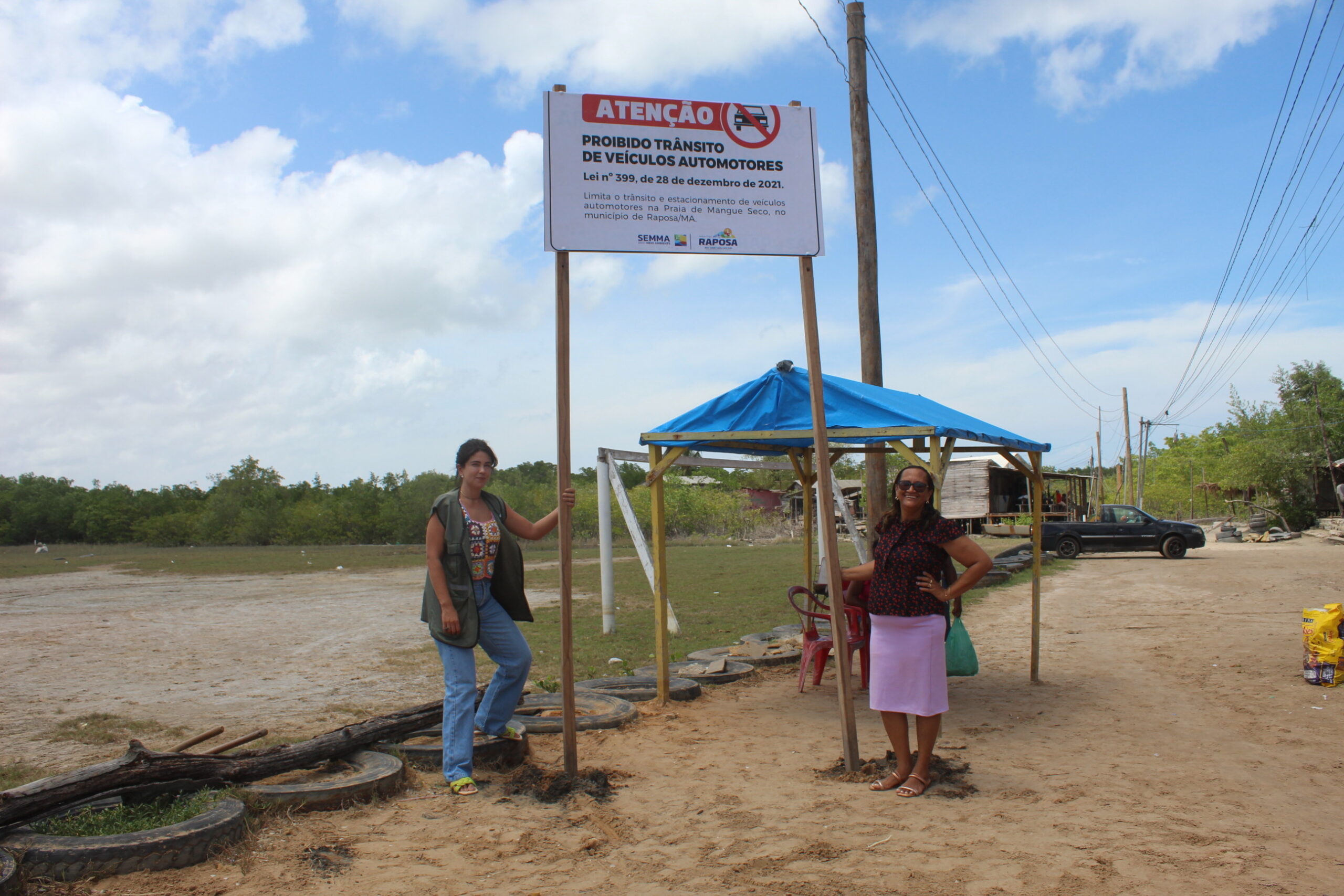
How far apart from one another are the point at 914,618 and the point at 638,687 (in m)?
3.43

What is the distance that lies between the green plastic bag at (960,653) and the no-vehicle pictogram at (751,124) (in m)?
3.53

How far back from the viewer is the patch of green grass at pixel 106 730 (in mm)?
6051

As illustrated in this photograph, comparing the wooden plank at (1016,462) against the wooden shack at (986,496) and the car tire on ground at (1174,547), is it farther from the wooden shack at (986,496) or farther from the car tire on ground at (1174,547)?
the wooden shack at (986,496)

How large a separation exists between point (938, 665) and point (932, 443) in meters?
2.18

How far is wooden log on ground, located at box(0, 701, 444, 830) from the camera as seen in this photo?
3777mm

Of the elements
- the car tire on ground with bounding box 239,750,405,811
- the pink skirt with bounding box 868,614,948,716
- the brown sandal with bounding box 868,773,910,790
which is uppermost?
the pink skirt with bounding box 868,614,948,716

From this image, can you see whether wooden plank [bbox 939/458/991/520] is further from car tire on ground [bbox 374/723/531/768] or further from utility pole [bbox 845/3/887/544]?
car tire on ground [bbox 374/723/531/768]

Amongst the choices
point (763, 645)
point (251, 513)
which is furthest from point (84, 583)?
point (251, 513)

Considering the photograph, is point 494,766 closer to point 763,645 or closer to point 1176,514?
point 763,645

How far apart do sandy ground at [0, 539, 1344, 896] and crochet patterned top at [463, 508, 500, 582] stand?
1173 mm

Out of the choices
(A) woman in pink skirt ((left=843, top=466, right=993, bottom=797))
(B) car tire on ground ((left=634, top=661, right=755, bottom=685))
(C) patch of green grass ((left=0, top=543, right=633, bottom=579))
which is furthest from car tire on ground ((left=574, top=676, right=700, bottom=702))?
(C) patch of green grass ((left=0, top=543, right=633, bottom=579))

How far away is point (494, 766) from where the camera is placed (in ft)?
17.0

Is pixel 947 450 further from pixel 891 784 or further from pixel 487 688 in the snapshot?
pixel 487 688

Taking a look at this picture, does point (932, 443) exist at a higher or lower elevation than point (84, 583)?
higher
